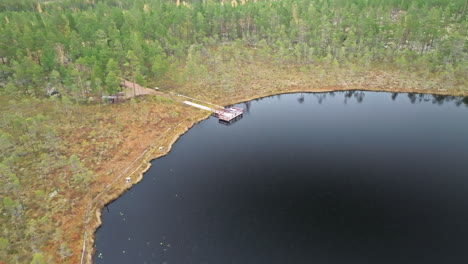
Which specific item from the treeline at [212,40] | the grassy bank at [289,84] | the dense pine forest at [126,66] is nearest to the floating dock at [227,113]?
the grassy bank at [289,84]

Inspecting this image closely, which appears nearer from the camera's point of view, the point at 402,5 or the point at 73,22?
the point at 73,22

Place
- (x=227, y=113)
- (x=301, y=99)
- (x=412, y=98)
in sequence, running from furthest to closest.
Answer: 1. (x=301, y=99)
2. (x=412, y=98)
3. (x=227, y=113)

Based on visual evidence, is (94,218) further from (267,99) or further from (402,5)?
(402,5)

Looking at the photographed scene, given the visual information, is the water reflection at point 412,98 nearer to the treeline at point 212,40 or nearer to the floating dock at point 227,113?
the treeline at point 212,40

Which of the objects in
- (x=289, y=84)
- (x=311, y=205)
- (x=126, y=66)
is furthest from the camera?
(x=289, y=84)

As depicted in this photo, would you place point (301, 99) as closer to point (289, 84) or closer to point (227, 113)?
point (289, 84)

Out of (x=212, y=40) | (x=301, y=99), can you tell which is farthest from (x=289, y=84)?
(x=212, y=40)

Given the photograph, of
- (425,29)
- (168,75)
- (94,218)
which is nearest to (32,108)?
(168,75)
